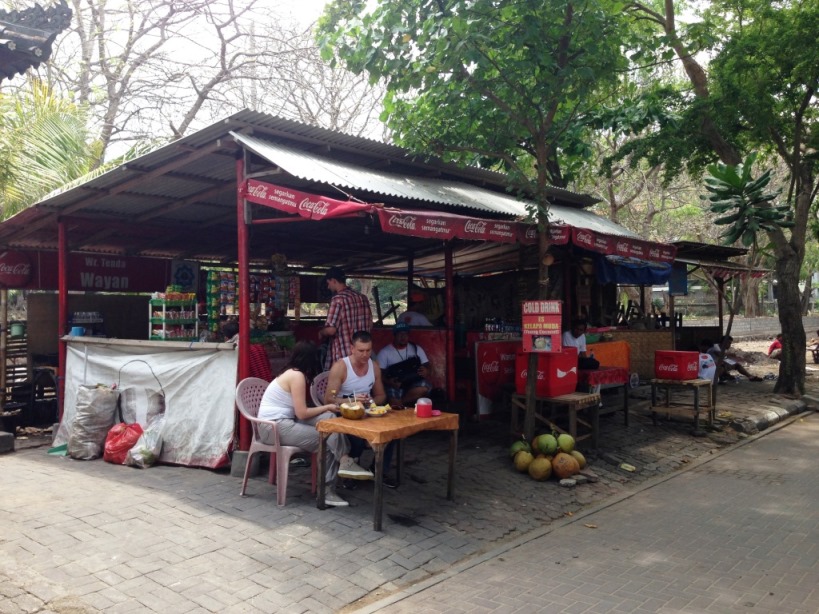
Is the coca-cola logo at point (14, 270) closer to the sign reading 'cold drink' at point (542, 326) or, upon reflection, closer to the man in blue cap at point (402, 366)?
the man in blue cap at point (402, 366)

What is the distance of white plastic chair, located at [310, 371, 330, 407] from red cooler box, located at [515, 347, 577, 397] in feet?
8.14

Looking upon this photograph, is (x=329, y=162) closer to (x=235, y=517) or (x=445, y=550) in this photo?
(x=235, y=517)

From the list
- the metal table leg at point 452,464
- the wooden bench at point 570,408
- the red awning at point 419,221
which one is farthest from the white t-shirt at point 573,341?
the metal table leg at point 452,464

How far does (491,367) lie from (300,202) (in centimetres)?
413

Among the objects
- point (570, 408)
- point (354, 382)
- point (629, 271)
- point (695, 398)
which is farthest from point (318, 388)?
point (629, 271)

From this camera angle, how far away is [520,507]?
19.2ft

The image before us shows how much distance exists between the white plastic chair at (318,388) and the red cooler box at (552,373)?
2.48 metres

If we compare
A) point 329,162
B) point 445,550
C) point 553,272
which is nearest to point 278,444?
point 445,550

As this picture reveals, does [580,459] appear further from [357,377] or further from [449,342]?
[357,377]

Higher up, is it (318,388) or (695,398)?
→ (318,388)

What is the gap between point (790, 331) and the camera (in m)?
12.2

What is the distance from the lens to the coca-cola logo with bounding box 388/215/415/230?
572 cm

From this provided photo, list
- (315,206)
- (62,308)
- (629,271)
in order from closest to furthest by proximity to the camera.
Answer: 1. (315,206)
2. (62,308)
3. (629,271)

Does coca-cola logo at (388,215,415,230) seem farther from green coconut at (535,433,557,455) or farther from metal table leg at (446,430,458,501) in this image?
green coconut at (535,433,557,455)
